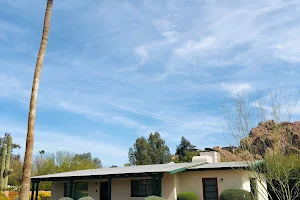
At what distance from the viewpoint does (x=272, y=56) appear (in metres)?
16.9

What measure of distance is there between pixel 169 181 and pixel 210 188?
2.59 m

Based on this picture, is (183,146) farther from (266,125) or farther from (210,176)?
(266,125)

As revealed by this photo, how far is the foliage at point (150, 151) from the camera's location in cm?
5803

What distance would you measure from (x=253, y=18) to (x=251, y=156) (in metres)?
6.56

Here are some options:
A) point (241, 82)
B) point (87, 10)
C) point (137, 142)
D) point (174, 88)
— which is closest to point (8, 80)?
point (87, 10)

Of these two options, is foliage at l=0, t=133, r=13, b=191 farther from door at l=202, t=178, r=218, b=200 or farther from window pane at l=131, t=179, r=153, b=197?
door at l=202, t=178, r=218, b=200

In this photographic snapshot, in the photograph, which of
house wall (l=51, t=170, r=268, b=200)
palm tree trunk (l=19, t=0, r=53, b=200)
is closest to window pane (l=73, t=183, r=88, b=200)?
house wall (l=51, t=170, r=268, b=200)

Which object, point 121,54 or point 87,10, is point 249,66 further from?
point 87,10

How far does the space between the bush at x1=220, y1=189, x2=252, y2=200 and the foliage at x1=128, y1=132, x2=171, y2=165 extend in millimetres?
37773

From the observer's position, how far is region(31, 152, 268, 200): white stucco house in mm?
20312

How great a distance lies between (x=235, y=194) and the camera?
19.3 metres

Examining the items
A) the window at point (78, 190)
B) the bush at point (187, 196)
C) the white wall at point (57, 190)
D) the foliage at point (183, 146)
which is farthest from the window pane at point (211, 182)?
the foliage at point (183, 146)

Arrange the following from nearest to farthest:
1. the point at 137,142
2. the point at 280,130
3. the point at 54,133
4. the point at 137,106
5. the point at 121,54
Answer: the point at 280,130 < the point at 121,54 < the point at 137,106 < the point at 54,133 < the point at 137,142

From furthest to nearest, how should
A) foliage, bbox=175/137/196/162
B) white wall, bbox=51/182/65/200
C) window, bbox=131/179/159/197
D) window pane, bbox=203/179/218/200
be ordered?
foliage, bbox=175/137/196/162 < white wall, bbox=51/182/65/200 < window, bbox=131/179/159/197 < window pane, bbox=203/179/218/200
